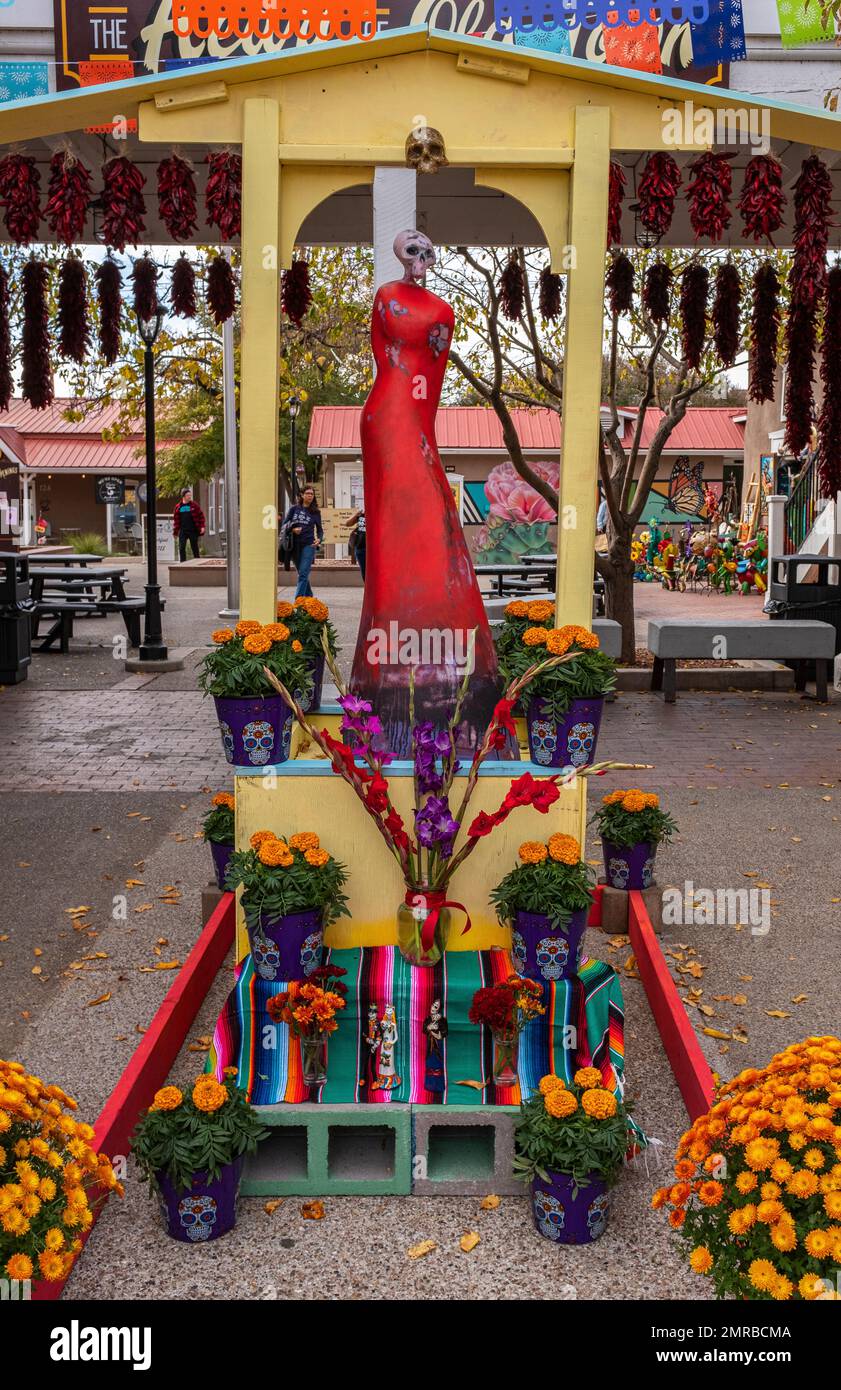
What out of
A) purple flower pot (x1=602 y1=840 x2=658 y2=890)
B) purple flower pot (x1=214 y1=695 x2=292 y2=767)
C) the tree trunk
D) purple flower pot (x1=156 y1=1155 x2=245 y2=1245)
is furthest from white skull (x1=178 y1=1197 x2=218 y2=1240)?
the tree trunk

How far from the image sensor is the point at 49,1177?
2734mm

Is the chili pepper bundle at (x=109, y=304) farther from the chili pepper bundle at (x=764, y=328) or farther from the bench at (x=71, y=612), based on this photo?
the bench at (x=71, y=612)

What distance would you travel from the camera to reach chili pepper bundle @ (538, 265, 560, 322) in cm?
700

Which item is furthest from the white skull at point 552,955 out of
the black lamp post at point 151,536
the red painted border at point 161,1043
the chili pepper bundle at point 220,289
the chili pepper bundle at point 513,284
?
the black lamp post at point 151,536

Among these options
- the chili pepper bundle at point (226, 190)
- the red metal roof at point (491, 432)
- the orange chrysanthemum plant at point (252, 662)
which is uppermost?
the red metal roof at point (491, 432)

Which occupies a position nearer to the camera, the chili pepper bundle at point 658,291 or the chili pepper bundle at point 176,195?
the chili pepper bundle at point 176,195

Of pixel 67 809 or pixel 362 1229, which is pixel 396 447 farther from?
pixel 67 809

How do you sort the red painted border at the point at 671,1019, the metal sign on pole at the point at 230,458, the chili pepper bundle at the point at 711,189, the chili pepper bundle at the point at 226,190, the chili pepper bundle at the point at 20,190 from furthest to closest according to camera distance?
the metal sign on pole at the point at 230,458 → the chili pepper bundle at the point at 20,190 → the chili pepper bundle at the point at 711,189 → the chili pepper bundle at the point at 226,190 → the red painted border at the point at 671,1019

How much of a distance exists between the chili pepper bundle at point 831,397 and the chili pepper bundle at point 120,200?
10.9 feet

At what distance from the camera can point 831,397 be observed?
6.00 m

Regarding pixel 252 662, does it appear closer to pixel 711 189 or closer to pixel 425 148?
pixel 425 148

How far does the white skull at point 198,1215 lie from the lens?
338 centimetres

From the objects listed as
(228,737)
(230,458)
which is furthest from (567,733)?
(230,458)

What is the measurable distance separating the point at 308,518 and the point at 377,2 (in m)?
10.0
